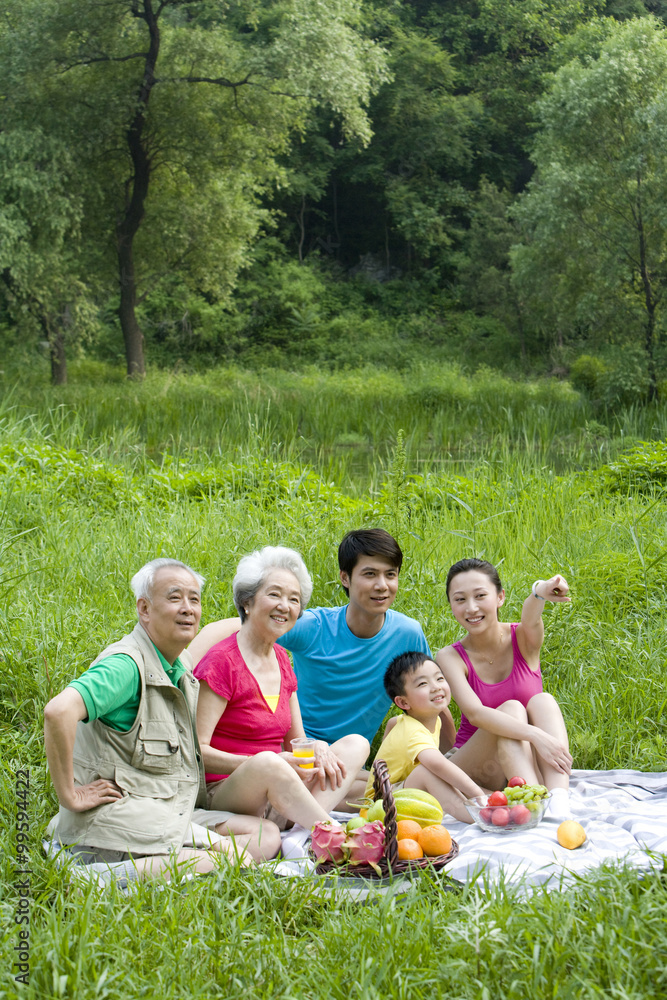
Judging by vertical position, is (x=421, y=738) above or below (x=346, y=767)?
above

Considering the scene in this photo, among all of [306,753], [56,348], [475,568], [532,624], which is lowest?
[306,753]

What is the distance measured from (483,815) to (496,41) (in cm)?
3628

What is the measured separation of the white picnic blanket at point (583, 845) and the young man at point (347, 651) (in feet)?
1.75

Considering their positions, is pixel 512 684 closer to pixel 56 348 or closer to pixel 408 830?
pixel 408 830

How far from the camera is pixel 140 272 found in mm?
18031

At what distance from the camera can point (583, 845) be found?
260 cm

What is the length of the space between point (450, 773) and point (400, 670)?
1.24ft

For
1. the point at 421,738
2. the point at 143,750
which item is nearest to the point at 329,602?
the point at 421,738

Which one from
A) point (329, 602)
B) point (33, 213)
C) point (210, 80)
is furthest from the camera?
point (210, 80)

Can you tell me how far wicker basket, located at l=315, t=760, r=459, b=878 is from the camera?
7.74ft

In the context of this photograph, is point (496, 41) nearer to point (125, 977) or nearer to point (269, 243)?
point (269, 243)

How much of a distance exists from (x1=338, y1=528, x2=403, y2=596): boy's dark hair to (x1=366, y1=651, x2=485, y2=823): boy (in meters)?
0.35

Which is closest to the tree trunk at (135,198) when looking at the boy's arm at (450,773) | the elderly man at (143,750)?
the elderly man at (143,750)

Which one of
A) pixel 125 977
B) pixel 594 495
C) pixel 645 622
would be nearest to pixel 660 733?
pixel 645 622
